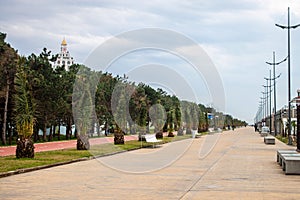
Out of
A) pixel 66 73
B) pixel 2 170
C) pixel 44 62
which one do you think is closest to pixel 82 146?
pixel 2 170

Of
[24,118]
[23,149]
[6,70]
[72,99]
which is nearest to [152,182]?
[23,149]

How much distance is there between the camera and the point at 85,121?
88.9ft

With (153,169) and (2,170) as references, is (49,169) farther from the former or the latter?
(153,169)

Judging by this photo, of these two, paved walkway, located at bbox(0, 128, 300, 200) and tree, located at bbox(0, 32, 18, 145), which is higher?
tree, located at bbox(0, 32, 18, 145)

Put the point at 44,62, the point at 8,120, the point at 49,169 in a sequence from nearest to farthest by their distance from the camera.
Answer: the point at 49,169, the point at 8,120, the point at 44,62

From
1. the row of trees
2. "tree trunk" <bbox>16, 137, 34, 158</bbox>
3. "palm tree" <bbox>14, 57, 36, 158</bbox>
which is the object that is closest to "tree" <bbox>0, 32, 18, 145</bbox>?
the row of trees

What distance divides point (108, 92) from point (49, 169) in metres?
30.6

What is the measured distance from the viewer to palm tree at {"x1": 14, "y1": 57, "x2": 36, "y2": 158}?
67.3 feet

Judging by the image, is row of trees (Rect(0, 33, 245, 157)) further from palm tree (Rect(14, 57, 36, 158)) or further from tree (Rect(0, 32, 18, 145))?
palm tree (Rect(14, 57, 36, 158))

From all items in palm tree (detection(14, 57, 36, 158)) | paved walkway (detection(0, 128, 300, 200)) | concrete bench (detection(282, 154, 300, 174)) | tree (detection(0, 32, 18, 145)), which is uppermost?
tree (detection(0, 32, 18, 145))

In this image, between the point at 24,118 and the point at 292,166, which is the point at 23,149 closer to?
the point at 24,118

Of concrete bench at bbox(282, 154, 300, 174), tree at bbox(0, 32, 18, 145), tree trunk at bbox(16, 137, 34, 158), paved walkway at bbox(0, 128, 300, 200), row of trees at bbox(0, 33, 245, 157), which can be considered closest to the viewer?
paved walkway at bbox(0, 128, 300, 200)

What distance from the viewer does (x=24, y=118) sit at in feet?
68.1

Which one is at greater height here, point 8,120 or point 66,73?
point 66,73
